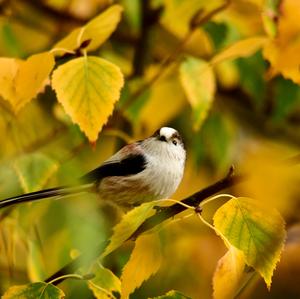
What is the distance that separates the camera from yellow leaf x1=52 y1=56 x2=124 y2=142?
1207 mm

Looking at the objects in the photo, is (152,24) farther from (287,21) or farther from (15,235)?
(15,235)

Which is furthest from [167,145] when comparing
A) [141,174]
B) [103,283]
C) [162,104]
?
[162,104]

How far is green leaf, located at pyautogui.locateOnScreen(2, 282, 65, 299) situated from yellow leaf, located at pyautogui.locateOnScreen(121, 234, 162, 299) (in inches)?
3.8

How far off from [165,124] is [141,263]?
1.19 metres

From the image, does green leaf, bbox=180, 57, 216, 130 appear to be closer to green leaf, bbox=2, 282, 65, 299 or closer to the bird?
the bird

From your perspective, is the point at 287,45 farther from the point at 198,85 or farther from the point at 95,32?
the point at 95,32

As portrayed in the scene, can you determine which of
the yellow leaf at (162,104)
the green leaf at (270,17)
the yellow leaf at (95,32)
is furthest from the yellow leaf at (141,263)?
the yellow leaf at (162,104)

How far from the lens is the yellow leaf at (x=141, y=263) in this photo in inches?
45.1

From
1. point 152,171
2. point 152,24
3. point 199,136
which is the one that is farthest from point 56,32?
point 152,171

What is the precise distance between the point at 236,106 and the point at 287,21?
1.17 meters

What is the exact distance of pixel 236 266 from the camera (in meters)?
1.10

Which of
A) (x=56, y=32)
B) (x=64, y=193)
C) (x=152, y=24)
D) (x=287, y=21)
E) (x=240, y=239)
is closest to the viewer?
(x=240, y=239)

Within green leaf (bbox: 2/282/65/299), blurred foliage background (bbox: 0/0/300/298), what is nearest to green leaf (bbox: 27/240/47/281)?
blurred foliage background (bbox: 0/0/300/298)

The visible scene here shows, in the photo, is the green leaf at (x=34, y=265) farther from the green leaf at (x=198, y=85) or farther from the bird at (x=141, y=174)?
the green leaf at (x=198, y=85)
